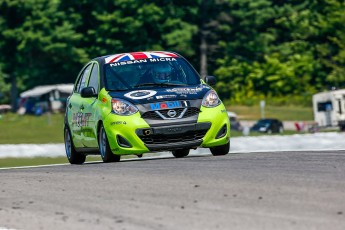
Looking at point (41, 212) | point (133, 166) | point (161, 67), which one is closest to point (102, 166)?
point (133, 166)

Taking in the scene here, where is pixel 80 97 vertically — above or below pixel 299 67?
above

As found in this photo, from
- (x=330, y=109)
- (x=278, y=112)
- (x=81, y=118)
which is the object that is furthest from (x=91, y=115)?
(x=278, y=112)

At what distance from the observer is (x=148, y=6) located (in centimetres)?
8362

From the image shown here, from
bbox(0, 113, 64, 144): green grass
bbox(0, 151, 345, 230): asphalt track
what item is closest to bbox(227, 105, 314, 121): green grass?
bbox(0, 113, 64, 144): green grass

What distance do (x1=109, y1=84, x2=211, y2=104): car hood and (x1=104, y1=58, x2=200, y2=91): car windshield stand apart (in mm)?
324

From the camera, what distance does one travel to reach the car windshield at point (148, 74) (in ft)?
53.7

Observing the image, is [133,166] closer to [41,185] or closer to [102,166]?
[102,166]

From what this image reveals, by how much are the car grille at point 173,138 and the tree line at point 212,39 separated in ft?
216

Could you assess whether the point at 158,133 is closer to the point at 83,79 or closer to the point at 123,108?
the point at 123,108

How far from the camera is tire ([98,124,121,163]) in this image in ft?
52.0

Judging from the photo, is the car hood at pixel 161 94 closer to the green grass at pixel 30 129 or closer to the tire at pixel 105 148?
the tire at pixel 105 148

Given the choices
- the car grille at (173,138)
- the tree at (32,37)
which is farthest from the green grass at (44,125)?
the tree at (32,37)

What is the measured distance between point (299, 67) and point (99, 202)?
7599cm

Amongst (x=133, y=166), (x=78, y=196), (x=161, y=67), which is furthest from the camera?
(x=161, y=67)
